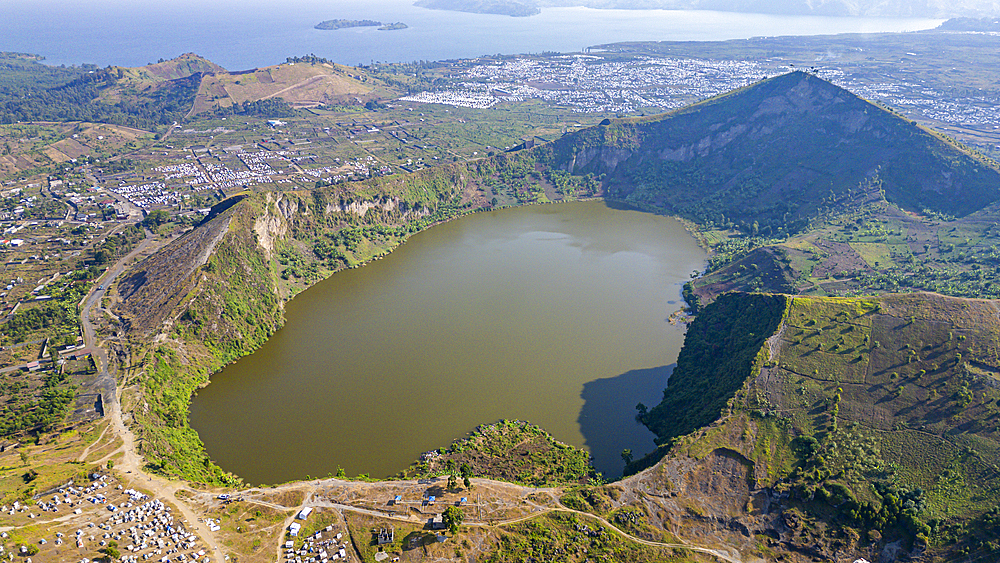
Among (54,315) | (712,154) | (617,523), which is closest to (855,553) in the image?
(617,523)

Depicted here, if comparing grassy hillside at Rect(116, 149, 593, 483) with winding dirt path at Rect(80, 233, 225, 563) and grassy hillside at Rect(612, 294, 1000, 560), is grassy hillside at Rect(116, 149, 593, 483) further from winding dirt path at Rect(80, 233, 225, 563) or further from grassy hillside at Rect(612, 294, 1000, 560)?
grassy hillside at Rect(612, 294, 1000, 560)

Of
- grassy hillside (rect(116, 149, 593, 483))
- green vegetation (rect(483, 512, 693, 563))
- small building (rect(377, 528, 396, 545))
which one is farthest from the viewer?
grassy hillside (rect(116, 149, 593, 483))

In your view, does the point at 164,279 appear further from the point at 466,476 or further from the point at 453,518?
the point at 453,518

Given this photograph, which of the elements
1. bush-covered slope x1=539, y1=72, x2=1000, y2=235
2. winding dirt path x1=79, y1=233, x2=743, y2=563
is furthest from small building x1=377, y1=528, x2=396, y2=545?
bush-covered slope x1=539, y1=72, x2=1000, y2=235

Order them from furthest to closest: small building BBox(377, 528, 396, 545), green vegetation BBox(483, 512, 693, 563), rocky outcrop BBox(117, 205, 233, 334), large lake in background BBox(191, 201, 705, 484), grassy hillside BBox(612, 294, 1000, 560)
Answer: rocky outcrop BBox(117, 205, 233, 334)
large lake in background BBox(191, 201, 705, 484)
grassy hillside BBox(612, 294, 1000, 560)
small building BBox(377, 528, 396, 545)
green vegetation BBox(483, 512, 693, 563)

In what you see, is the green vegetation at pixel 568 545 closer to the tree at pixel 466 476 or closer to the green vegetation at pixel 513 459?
the tree at pixel 466 476

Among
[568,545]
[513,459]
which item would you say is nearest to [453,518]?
[568,545]

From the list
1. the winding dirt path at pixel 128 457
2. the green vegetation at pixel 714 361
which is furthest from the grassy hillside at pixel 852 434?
the winding dirt path at pixel 128 457
